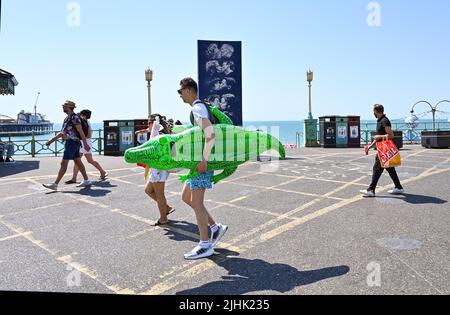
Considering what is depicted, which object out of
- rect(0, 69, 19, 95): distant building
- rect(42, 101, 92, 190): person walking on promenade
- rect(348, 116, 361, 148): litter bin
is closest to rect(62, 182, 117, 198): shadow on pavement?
rect(42, 101, 92, 190): person walking on promenade

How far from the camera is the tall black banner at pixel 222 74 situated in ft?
43.1

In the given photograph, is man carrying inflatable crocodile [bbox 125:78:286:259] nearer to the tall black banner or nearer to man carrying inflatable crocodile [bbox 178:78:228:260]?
man carrying inflatable crocodile [bbox 178:78:228:260]

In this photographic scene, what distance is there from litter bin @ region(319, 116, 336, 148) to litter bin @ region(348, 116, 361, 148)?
849mm

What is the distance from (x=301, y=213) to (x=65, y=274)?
3.49 m

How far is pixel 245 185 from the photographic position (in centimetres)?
812

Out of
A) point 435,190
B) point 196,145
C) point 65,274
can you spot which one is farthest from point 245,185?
point 65,274

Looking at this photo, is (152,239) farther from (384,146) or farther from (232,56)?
(232,56)

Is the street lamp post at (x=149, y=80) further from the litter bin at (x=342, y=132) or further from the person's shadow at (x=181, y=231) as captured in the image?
the person's shadow at (x=181, y=231)

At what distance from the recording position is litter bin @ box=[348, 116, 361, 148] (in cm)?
1873

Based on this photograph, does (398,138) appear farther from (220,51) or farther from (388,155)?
(388,155)

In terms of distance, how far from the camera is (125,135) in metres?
16.3

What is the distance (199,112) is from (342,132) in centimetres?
1646

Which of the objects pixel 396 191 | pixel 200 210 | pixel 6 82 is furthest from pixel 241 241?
pixel 6 82
